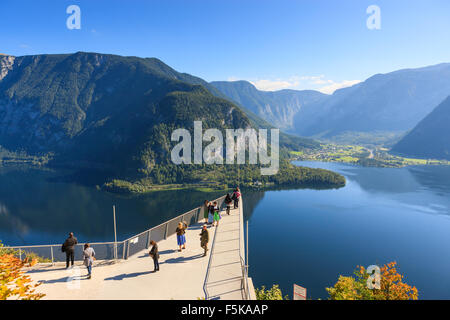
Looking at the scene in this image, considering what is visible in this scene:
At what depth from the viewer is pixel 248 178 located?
172250mm

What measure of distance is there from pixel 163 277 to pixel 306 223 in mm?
90478

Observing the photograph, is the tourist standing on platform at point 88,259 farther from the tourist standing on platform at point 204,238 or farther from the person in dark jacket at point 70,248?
the tourist standing on platform at point 204,238

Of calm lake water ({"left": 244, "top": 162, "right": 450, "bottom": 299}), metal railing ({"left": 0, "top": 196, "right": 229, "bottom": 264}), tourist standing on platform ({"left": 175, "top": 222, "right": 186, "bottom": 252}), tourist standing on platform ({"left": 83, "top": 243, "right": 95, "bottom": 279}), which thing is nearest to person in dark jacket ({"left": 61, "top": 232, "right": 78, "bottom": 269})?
metal railing ({"left": 0, "top": 196, "right": 229, "bottom": 264})

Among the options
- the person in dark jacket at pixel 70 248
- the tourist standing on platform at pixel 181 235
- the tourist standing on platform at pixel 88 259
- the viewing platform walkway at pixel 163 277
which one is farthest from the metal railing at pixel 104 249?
the tourist standing on platform at pixel 181 235

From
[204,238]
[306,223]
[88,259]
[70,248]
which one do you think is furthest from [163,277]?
[306,223]

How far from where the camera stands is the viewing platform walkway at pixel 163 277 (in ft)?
38.3

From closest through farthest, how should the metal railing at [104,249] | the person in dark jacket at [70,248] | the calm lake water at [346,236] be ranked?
the person in dark jacket at [70,248] → the metal railing at [104,249] → the calm lake water at [346,236]

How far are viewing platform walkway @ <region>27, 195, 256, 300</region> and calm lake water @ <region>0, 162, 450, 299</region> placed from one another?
47231 mm

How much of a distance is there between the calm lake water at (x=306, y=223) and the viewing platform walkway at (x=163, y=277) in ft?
155

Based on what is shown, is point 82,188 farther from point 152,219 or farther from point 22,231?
point 152,219

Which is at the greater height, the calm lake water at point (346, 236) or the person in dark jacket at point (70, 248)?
the person in dark jacket at point (70, 248)
